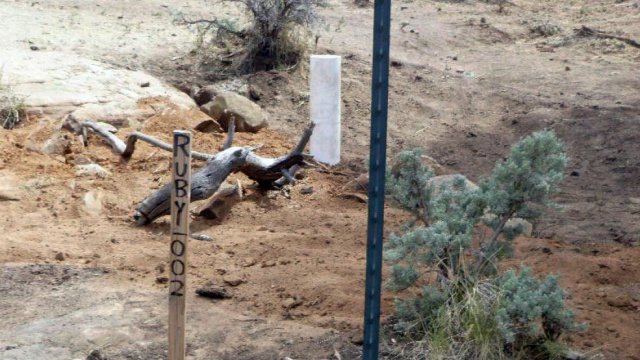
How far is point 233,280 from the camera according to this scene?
615 centimetres

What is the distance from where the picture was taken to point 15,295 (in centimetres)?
590

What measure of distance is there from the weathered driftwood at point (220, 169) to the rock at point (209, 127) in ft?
2.74

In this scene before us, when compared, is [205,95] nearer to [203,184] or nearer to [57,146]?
[57,146]

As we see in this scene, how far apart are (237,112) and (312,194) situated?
144 centimetres

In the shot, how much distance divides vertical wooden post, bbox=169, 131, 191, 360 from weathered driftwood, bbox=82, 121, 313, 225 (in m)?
2.91

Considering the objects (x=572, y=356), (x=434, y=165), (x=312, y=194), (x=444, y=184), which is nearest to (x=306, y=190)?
(x=312, y=194)

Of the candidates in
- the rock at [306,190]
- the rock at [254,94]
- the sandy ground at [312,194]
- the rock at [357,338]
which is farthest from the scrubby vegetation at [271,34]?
the rock at [357,338]

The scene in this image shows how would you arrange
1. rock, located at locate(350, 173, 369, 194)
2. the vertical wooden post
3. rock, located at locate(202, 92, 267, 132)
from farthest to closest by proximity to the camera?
1. rock, located at locate(202, 92, 267, 132)
2. rock, located at locate(350, 173, 369, 194)
3. the vertical wooden post

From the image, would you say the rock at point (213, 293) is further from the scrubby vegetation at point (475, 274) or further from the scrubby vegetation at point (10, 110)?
the scrubby vegetation at point (10, 110)

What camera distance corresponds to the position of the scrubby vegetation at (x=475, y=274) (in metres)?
4.80

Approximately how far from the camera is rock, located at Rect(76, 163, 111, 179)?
311 inches

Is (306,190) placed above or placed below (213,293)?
below

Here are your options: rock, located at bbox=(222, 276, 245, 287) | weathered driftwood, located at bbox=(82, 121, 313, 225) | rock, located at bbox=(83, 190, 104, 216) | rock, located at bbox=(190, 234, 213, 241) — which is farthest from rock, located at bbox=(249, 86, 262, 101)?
rock, located at bbox=(222, 276, 245, 287)

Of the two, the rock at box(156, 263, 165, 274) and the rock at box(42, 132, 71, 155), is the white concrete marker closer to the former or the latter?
the rock at box(42, 132, 71, 155)
